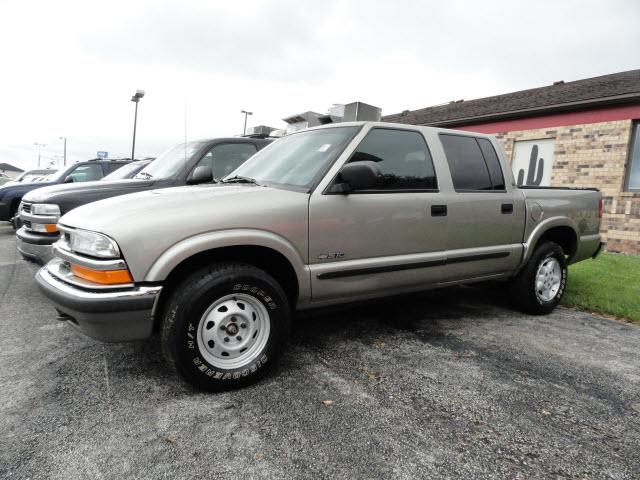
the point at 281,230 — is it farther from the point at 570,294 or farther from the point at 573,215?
the point at 570,294

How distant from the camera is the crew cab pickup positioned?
182 inches

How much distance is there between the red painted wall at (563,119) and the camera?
30.9ft

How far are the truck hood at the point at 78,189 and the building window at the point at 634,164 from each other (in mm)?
10140

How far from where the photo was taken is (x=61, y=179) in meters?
9.15

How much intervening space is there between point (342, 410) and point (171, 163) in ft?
14.4

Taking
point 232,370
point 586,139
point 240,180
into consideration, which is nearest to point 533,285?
point 240,180

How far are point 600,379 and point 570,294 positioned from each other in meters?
2.63

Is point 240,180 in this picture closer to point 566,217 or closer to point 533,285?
point 533,285

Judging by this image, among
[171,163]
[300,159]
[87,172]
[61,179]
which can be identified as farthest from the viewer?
[87,172]

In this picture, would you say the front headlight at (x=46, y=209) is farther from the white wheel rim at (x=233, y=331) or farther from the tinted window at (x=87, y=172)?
the tinted window at (x=87, y=172)

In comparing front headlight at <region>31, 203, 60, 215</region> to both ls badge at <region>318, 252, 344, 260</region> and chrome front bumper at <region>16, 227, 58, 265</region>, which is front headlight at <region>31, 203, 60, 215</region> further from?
ls badge at <region>318, 252, 344, 260</region>

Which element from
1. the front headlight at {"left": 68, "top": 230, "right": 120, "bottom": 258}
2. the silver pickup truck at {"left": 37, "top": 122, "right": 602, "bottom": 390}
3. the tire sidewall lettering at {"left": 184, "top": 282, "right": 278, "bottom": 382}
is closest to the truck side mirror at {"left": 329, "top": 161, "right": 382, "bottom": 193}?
the silver pickup truck at {"left": 37, "top": 122, "right": 602, "bottom": 390}

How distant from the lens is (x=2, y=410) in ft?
7.93

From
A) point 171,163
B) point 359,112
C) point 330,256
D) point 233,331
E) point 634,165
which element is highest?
point 634,165
